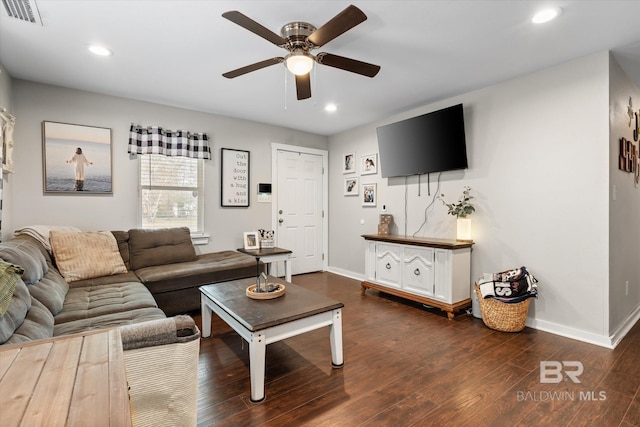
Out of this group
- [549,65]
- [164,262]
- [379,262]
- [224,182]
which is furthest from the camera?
[224,182]

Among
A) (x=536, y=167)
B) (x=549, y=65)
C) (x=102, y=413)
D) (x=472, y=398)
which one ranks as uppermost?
(x=549, y=65)

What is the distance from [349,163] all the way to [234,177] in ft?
6.23

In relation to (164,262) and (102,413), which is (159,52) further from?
(102,413)

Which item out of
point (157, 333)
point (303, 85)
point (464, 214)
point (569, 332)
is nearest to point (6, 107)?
point (303, 85)

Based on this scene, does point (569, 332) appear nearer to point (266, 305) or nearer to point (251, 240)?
point (266, 305)

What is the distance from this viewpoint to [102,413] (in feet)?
2.14

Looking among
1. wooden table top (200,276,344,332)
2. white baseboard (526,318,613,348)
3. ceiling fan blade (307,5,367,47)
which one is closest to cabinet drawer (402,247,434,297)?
white baseboard (526,318,613,348)

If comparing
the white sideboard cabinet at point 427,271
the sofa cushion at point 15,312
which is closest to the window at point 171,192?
the sofa cushion at point 15,312

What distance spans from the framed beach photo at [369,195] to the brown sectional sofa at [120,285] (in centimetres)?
207

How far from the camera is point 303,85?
8.11 ft

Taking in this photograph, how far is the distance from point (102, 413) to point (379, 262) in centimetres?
A: 357

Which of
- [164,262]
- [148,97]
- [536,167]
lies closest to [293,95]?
[148,97]

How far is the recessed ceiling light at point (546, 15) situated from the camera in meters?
2.01

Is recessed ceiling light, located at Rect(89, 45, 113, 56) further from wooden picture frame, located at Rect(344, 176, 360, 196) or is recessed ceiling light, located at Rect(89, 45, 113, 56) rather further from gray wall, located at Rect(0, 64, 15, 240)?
wooden picture frame, located at Rect(344, 176, 360, 196)
